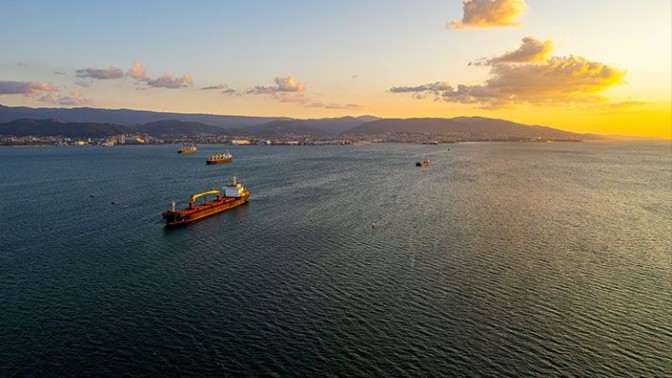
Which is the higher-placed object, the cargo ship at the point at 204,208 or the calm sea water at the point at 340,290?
the cargo ship at the point at 204,208

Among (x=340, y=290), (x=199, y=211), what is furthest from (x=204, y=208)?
(x=340, y=290)

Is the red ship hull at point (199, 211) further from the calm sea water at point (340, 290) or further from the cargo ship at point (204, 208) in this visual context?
the calm sea water at point (340, 290)

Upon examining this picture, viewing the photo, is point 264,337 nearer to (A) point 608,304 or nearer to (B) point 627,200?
(A) point 608,304

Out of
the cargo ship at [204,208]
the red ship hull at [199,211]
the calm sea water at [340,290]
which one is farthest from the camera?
the cargo ship at [204,208]

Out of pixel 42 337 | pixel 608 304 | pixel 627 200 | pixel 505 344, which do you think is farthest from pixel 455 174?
pixel 42 337

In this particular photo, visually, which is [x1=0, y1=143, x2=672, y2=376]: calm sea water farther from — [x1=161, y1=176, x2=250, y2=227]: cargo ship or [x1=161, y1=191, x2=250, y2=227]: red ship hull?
[x1=161, y1=176, x2=250, y2=227]: cargo ship

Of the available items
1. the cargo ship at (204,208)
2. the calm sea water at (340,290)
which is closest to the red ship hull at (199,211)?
the cargo ship at (204,208)

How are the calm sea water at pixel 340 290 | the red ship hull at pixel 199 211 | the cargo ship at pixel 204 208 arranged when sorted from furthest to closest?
the cargo ship at pixel 204 208 < the red ship hull at pixel 199 211 < the calm sea water at pixel 340 290

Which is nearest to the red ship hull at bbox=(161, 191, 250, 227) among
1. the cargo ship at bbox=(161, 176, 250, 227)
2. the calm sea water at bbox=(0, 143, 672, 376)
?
the cargo ship at bbox=(161, 176, 250, 227)
